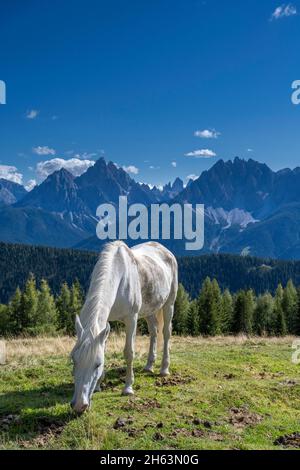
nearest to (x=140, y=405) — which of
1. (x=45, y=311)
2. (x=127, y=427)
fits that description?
(x=127, y=427)

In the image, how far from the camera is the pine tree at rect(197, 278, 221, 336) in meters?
75.4

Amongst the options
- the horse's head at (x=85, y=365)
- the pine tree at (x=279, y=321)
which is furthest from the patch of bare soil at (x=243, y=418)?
the pine tree at (x=279, y=321)

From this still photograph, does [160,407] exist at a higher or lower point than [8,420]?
lower

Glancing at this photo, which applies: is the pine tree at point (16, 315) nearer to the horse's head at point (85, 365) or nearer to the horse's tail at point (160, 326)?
the horse's tail at point (160, 326)

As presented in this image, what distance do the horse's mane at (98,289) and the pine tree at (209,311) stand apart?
217ft

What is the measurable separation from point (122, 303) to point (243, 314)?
72429 millimetres

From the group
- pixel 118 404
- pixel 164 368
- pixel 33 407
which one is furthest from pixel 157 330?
pixel 33 407

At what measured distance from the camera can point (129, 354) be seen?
11516mm

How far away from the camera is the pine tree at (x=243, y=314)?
79825 mm

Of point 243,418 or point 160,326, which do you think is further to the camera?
point 160,326

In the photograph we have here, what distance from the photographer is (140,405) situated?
33.5ft

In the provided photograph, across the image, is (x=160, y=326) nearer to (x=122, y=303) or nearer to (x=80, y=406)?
(x=122, y=303)
